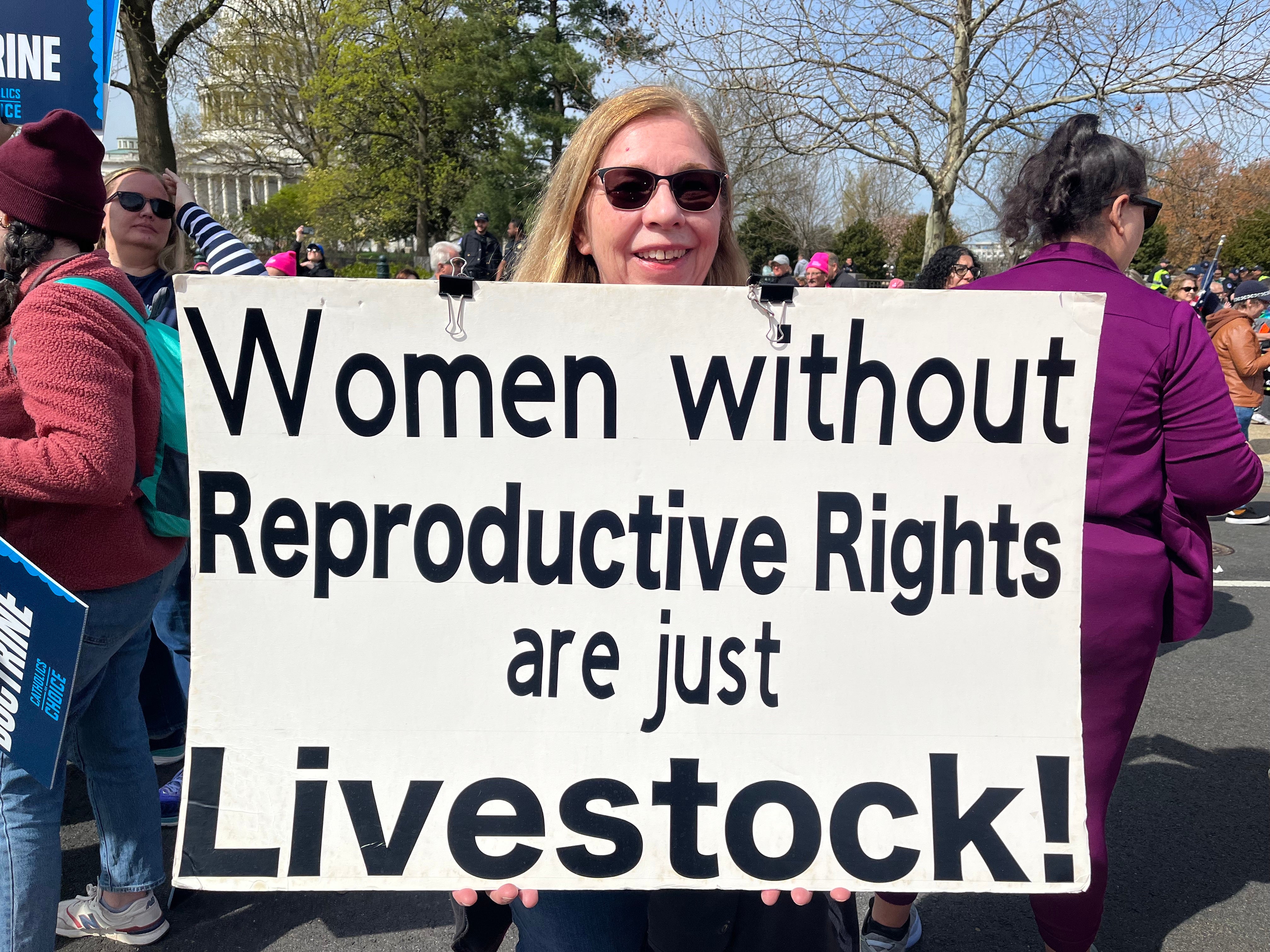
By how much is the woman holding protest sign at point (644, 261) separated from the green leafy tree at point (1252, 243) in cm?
Result: 3347

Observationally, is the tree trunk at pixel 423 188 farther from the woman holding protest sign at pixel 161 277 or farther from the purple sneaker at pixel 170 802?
the purple sneaker at pixel 170 802

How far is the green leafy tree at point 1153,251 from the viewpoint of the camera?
2759cm

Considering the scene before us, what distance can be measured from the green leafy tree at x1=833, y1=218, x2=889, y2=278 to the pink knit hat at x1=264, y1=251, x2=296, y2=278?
2914 centimetres

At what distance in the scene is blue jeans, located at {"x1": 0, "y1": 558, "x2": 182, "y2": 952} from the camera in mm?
1951

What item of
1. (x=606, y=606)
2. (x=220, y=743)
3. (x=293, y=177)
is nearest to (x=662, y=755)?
(x=606, y=606)

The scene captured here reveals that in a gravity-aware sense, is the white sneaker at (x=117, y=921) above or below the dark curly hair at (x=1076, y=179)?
below

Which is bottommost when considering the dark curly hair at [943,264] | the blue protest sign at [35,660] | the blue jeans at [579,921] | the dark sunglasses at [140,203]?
the blue jeans at [579,921]

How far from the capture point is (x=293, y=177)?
149 feet

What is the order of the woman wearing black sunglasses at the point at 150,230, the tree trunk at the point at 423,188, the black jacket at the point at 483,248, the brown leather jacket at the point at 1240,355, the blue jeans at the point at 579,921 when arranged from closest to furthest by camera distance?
1. the blue jeans at the point at 579,921
2. the woman wearing black sunglasses at the point at 150,230
3. the brown leather jacket at the point at 1240,355
4. the black jacket at the point at 483,248
5. the tree trunk at the point at 423,188

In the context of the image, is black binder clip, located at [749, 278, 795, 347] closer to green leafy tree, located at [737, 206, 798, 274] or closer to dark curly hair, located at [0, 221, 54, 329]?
dark curly hair, located at [0, 221, 54, 329]

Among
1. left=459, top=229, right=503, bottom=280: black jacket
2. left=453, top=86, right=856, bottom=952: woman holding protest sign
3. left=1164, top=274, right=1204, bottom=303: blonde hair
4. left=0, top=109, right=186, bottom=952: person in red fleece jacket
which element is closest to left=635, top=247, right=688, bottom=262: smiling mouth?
left=453, top=86, right=856, bottom=952: woman holding protest sign

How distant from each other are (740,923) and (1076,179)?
1.74 meters

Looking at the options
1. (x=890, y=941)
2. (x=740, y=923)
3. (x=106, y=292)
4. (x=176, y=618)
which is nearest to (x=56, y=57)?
(x=106, y=292)

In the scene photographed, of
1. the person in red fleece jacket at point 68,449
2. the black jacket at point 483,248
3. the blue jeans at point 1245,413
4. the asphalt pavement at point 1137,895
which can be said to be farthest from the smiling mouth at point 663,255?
the black jacket at point 483,248
